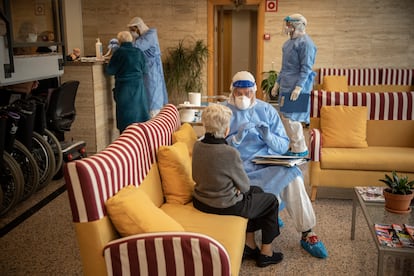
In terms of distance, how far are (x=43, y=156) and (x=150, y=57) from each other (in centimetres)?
194

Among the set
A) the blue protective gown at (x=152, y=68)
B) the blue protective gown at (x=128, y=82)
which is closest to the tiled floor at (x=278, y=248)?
the blue protective gown at (x=128, y=82)

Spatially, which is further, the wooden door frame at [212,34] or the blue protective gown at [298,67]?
the wooden door frame at [212,34]

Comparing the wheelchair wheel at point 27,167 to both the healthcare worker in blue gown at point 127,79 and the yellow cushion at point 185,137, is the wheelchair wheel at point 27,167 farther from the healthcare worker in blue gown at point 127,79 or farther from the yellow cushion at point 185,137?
the healthcare worker in blue gown at point 127,79

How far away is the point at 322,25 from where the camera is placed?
23.5 feet

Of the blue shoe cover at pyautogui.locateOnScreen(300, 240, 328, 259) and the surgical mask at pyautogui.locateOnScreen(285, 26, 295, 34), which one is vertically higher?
the surgical mask at pyautogui.locateOnScreen(285, 26, 295, 34)

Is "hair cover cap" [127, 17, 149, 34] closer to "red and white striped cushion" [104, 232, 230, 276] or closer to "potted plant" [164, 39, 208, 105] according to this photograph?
"potted plant" [164, 39, 208, 105]

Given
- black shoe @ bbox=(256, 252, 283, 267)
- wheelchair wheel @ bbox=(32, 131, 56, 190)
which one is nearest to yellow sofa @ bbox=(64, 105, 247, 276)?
black shoe @ bbox=(256, 252, 283, 267)

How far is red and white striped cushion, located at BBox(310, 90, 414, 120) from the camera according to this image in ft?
13.1

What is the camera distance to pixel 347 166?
12.0 feet

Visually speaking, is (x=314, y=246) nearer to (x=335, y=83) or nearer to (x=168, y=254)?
(x=168, y=254)

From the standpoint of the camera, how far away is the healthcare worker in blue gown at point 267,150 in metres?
2.81

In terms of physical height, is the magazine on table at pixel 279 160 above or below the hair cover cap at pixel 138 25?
below

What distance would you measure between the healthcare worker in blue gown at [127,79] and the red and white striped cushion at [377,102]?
2009 millimetres

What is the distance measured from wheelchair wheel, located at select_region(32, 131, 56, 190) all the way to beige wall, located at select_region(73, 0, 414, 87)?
155 inches
